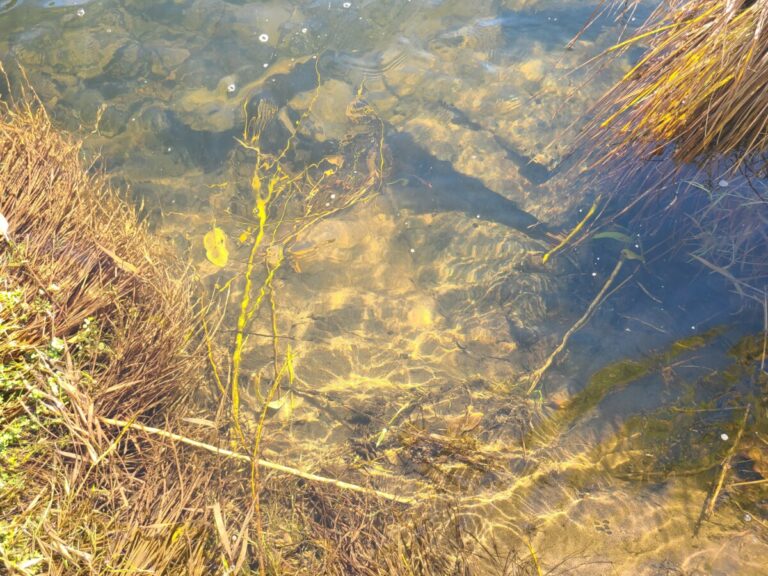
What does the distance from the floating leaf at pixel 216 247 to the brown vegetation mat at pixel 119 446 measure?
2.15 ft

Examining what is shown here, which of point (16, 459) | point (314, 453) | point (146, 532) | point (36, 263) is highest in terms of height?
point (36, 263)

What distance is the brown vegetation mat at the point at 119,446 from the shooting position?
2.09m

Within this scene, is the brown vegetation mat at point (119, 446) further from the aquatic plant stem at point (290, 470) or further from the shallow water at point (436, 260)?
the shallow water at point (436, 260)

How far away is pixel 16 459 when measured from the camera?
213 centimetres

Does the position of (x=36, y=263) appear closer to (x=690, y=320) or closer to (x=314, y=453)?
(x=314, y=453)

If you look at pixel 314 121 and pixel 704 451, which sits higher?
pixel 314 121

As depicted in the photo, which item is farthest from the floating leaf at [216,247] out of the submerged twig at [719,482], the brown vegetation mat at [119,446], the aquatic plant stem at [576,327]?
the submerged twig at [719,482]

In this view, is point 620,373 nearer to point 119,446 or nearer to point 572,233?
point 572,233

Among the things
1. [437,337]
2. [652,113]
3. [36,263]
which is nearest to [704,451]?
[437,337]

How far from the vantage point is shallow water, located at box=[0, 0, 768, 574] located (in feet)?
8.75

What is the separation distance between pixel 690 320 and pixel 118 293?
11.5 feet

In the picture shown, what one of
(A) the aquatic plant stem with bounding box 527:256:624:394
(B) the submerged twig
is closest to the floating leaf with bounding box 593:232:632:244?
(A) the aquatic plant stem with bounding box 527:256:624:394

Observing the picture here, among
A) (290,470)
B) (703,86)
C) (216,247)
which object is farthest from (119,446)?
(703,86)

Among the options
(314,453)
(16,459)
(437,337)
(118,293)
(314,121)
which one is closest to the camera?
(16,459)
